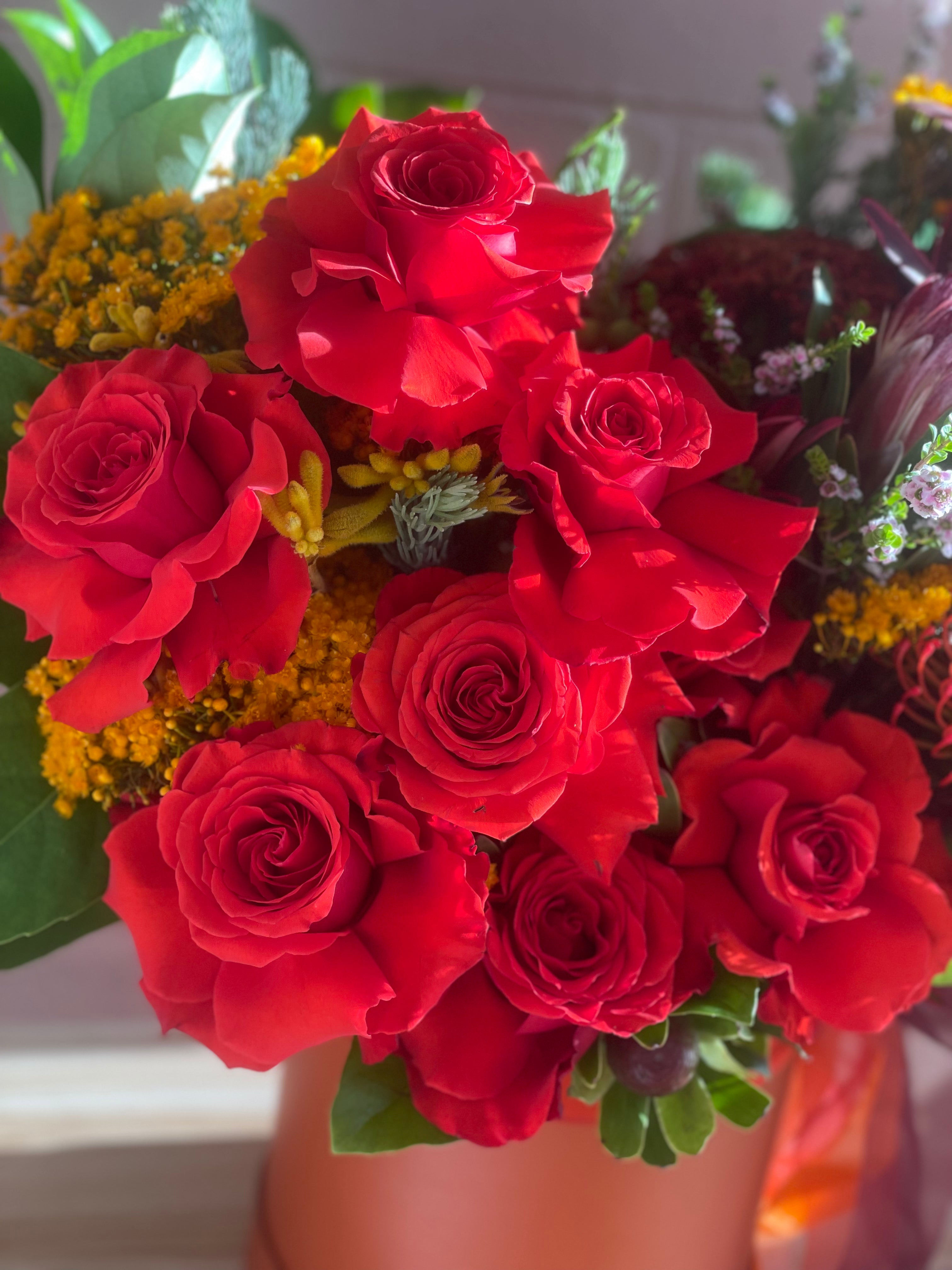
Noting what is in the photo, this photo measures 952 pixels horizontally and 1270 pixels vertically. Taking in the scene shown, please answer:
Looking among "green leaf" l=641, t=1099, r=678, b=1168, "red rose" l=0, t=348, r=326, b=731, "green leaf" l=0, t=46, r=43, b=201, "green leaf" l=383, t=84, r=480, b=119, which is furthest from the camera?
"green leaf" l=383, t=84, r=480, b=119

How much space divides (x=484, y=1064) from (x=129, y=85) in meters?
0.53

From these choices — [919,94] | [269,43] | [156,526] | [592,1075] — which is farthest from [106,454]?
[919,94]

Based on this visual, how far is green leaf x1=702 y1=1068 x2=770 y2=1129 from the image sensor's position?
46 centimetres

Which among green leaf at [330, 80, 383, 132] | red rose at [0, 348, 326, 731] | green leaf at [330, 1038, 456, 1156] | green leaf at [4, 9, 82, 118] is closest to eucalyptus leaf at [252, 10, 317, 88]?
green leaf at [330, 80, 383, 132]

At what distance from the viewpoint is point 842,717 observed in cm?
48

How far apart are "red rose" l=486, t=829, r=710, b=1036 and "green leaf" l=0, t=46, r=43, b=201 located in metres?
0.48

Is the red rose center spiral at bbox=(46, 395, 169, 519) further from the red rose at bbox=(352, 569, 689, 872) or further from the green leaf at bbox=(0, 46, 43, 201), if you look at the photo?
the green leaf at bbox=(0, 46, 43, 201)

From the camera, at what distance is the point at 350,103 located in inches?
26.5

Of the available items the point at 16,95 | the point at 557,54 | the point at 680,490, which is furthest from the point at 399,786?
the point at 557,54

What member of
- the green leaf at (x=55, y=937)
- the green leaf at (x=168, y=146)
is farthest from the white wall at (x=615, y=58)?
the green leaf at (x=55, y=937)

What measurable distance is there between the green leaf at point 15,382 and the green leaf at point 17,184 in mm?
144

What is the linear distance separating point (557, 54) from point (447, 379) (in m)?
0.60

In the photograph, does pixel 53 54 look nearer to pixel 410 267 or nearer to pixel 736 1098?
pixel 410 267

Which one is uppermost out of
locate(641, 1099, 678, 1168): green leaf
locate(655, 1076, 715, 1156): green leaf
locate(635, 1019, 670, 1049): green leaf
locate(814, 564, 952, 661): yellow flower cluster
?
locate(814, 564, 952, 661): yellow flower cluster
